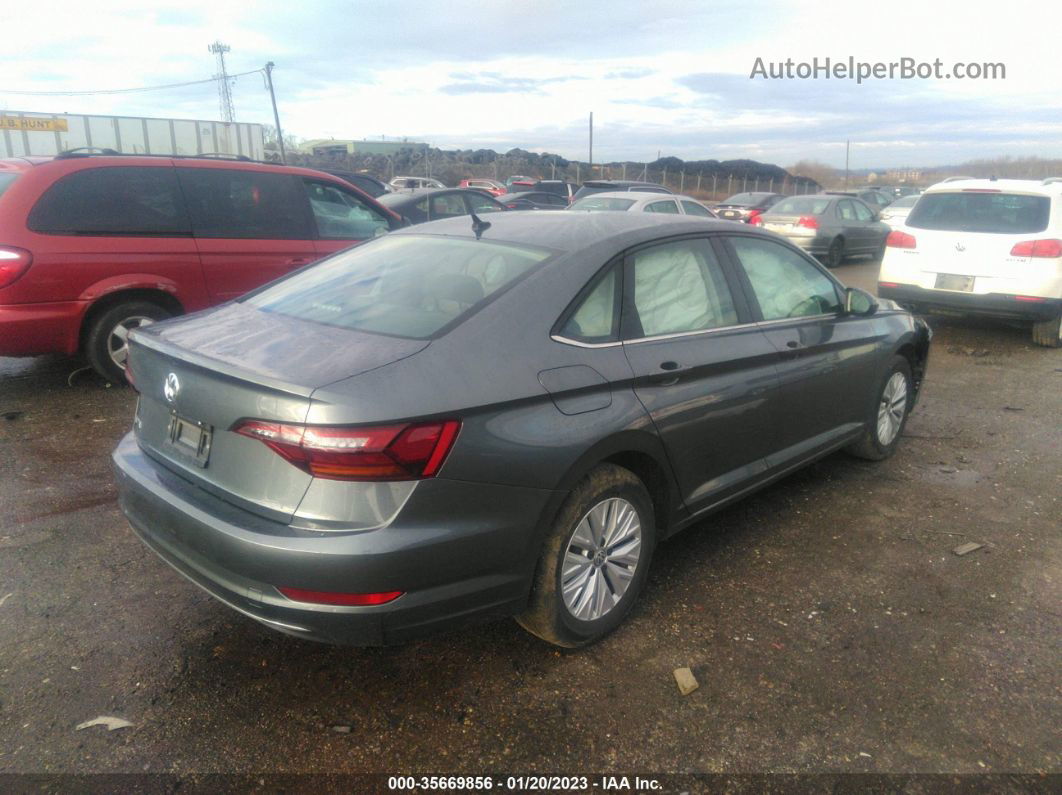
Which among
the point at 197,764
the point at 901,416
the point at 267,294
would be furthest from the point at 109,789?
the point at 901,416

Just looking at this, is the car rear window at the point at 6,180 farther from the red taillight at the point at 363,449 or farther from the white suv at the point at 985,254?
the white suv at the point at 985,254

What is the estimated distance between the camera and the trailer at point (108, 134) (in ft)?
99.9

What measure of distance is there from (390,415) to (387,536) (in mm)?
352

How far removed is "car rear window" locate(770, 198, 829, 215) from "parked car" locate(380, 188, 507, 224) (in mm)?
6229

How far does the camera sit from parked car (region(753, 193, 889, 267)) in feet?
48.6

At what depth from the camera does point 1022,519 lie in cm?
431

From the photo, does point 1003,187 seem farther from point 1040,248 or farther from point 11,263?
point 11,263

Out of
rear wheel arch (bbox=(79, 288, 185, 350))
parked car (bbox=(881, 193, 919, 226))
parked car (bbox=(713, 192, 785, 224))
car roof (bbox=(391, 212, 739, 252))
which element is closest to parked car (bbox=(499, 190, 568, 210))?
parked car (bbox=(713, 192, 785, 224))

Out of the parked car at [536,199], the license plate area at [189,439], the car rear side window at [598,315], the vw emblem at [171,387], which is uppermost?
the parked car at [536,199]

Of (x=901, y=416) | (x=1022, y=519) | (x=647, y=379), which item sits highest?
(x=647, y=379)

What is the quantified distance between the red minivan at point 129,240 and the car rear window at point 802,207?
10737 mm

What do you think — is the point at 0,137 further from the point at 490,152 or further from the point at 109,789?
the point at 109,789

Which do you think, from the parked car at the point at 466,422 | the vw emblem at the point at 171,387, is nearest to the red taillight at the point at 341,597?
the parked car at the point at 466,422

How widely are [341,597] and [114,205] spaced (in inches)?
189
